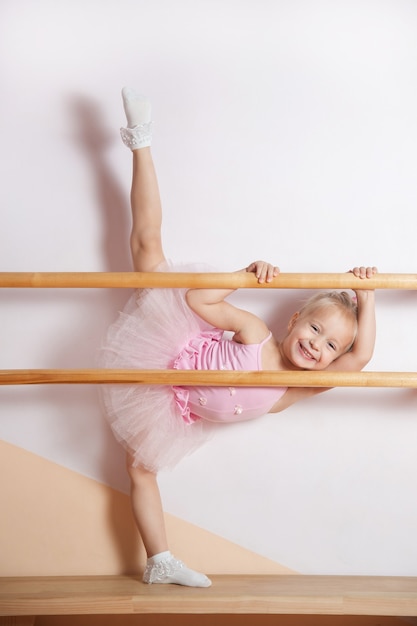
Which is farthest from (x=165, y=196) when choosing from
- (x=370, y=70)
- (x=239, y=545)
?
(x=239, y=545)

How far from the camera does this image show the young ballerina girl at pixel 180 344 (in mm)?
1443

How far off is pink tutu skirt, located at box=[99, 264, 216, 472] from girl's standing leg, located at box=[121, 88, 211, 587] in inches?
2.5

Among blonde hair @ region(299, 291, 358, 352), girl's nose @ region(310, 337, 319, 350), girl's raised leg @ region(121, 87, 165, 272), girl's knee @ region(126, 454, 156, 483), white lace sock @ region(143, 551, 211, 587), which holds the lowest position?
white lace sock @ region(143, 551, 211, 587)

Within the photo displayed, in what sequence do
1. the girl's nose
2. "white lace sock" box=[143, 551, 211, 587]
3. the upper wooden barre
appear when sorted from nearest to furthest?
the upper wooden barre, the girl's nose, "white lace sock" box=[143, 551, 211, 587]

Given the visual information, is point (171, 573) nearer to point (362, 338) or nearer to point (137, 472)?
point (137, 472)

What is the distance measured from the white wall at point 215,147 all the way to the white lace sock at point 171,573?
426 mm

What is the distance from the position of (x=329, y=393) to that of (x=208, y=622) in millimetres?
583

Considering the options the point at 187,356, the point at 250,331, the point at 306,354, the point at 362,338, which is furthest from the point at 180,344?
the point at 362,338

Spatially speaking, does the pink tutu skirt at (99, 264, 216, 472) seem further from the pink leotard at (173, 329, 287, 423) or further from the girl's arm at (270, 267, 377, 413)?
the girl's arm at (270, 267, 377, 413)

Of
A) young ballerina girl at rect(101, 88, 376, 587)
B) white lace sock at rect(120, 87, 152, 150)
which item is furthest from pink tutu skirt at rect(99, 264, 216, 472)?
white lace sock at rect(120, 87, 152, 150)

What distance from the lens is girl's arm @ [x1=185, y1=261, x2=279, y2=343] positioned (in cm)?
133

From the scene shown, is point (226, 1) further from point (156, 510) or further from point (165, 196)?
point (156, 510)

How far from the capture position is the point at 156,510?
5.11 feet

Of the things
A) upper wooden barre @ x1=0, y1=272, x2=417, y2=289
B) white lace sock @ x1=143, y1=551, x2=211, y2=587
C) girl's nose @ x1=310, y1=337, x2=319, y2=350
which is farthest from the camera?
white lace sock @ x1=143, y1=551, x2=211, y2=587
